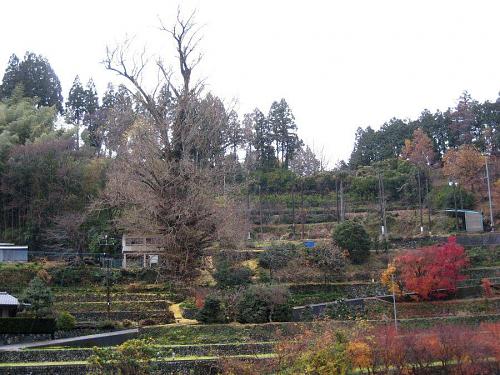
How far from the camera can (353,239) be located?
47.1 metres

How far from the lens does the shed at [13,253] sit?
4494cm

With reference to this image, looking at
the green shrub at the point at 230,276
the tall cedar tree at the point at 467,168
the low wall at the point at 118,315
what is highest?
the tall cedar tree at the point at 467,168

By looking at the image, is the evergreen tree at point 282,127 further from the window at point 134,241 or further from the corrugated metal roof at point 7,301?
the corrugated metal roof at point 7,301

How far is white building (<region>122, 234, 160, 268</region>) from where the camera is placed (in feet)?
152

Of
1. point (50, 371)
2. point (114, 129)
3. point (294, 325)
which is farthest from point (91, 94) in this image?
point (50, 371)

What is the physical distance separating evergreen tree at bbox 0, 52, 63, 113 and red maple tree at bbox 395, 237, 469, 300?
1546 inches

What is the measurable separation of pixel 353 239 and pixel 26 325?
22960mm

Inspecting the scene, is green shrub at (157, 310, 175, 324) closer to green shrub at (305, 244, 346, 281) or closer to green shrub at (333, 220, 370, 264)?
green shrub at (305, 244, 346, 281)

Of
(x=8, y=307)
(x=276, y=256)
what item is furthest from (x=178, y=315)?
(x=276, y=256)

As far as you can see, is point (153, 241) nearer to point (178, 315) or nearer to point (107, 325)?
point (178, 315)

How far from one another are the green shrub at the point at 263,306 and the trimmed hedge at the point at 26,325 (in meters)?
8.93

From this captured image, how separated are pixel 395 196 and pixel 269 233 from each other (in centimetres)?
1327

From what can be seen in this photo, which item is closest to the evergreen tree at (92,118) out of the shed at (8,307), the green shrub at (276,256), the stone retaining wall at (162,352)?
the green shrub at (276,256)

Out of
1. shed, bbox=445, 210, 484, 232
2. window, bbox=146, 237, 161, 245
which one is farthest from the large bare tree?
shed, bbox=445, 210, 484, 232
